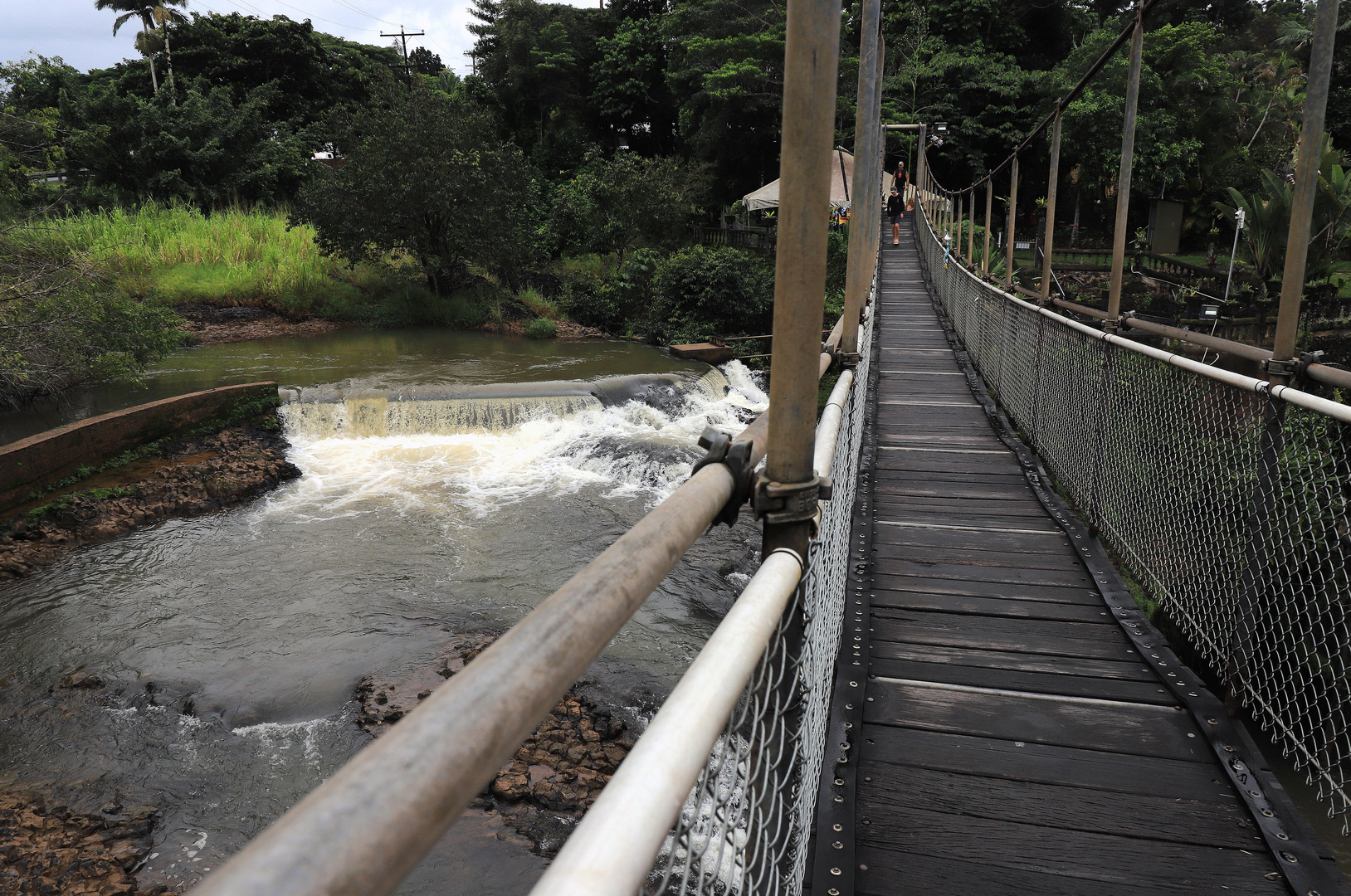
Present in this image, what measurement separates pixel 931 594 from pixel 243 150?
2612 cm

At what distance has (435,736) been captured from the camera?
1.64 feet

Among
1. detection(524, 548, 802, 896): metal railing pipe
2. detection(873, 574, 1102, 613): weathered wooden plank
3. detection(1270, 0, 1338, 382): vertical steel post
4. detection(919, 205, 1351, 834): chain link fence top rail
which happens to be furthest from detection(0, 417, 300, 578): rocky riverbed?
detection(1270, 0, 1338, 382): vertical steel post

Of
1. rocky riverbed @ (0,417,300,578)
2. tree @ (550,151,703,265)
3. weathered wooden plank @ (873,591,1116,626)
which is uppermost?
tree @ (550,151,703,265)

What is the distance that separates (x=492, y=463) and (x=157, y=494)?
351 centimetres

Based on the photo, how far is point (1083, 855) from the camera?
208 centimetres

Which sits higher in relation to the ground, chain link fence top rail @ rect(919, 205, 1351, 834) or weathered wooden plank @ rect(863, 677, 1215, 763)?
chain link fence top rail @ rect(919, 205, 1351, 834)

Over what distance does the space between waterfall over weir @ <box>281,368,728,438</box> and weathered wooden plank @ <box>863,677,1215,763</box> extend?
29.4 ft

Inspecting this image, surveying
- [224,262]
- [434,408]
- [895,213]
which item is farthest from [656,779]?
[895,213]

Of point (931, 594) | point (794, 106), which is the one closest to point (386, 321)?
point (931, 594)

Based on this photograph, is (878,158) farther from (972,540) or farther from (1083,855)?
(1083,855)

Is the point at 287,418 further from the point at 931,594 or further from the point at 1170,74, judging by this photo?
the point at 1170,74

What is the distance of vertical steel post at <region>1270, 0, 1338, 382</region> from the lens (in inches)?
105

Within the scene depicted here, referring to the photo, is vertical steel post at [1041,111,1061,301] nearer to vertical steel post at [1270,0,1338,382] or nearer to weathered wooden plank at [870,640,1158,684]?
vertical steel post at [1270,0,1338,382]

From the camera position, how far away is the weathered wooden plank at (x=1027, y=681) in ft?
9.14
